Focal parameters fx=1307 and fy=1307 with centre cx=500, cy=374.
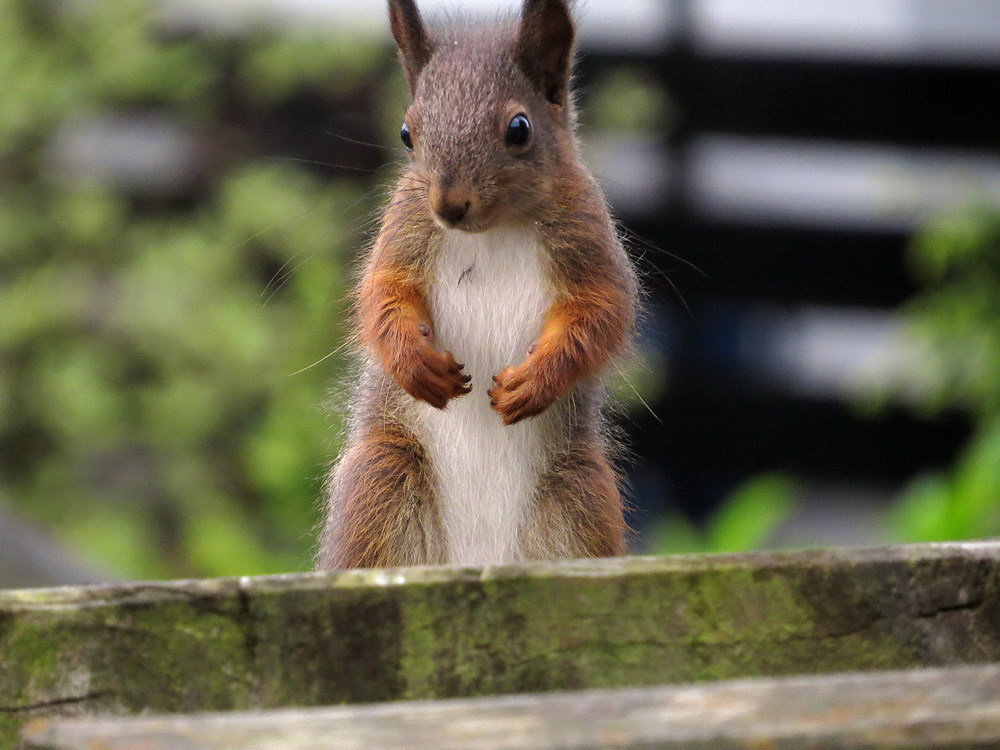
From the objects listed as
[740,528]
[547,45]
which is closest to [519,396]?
[547,45]

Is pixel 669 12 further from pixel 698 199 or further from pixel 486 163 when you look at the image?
pixel 486 163

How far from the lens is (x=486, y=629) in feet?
4.85

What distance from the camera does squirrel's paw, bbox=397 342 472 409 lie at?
218 centimetres

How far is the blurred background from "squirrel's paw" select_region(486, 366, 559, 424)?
3.95 metres

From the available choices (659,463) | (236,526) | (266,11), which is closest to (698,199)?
(659,463)

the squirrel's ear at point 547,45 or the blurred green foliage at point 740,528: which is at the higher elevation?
the squirrel's ear at point 547,45

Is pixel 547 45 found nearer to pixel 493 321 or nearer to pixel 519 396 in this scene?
pixel 493 321

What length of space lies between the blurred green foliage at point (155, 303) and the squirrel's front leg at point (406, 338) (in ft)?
12.4

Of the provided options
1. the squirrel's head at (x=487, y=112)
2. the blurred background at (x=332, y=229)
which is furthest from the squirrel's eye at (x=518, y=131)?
the blurred background at (x=332, y=229)

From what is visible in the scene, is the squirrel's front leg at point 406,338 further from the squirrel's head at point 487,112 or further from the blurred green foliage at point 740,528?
the blurred green foliage at point 740,528

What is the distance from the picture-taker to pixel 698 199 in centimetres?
654

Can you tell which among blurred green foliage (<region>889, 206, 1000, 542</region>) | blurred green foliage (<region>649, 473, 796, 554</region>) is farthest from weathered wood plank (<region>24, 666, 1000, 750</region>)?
blurred green foliage (<region>889, 206, 1000, 542</region>)

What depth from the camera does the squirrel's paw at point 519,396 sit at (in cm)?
217

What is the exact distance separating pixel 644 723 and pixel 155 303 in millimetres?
5727
